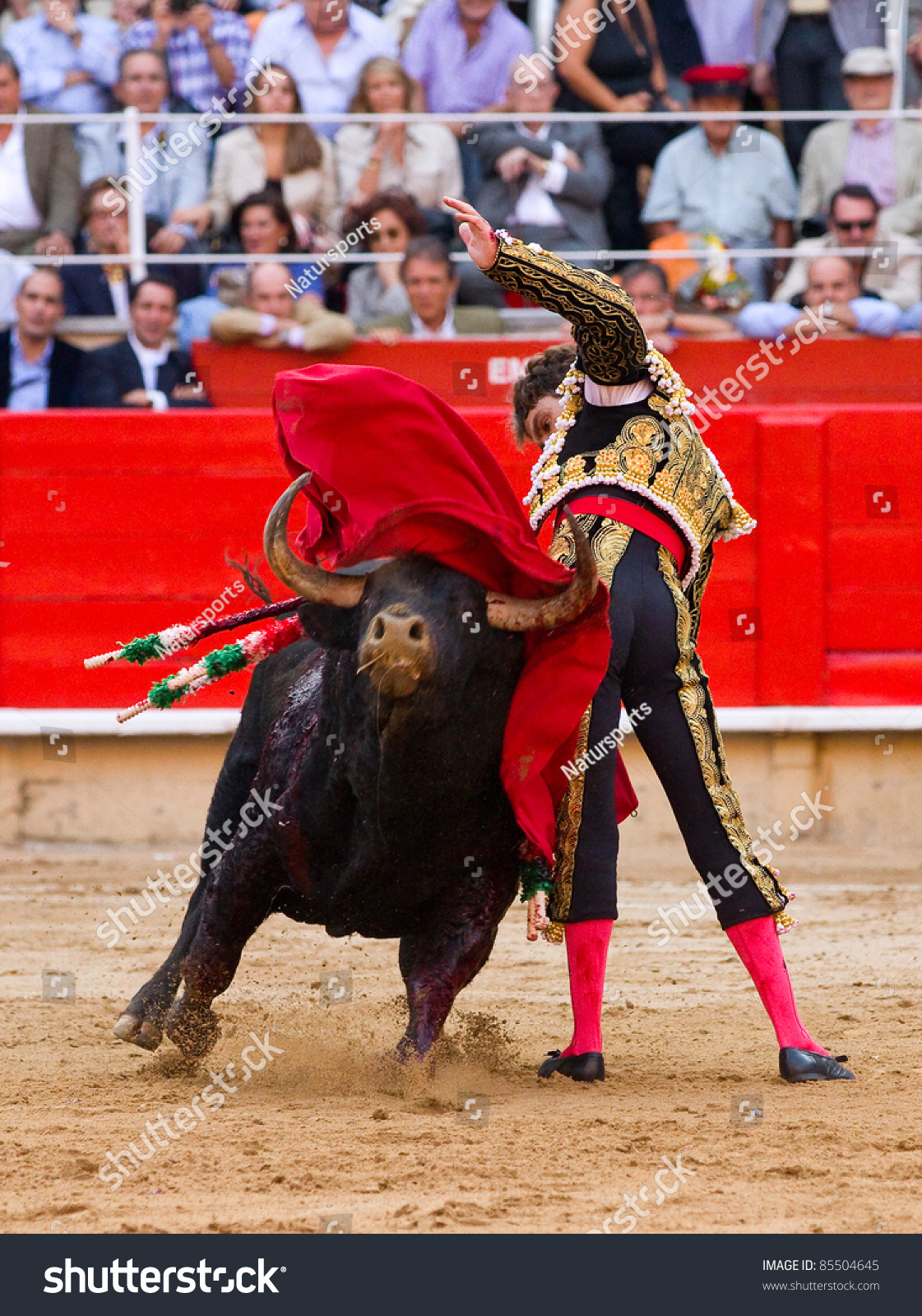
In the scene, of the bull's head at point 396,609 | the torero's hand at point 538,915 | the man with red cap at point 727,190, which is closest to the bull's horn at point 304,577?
the bull's head at point 396,609

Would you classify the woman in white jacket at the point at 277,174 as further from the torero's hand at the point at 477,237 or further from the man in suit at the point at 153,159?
the torero's hand at the point at 477,237

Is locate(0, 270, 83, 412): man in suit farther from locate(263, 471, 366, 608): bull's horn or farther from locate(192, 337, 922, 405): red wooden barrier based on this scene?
locate(263, 471, 366, 608): bull's horn

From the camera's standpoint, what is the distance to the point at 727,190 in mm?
7164

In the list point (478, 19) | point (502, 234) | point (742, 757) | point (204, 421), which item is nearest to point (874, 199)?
point (478, 19)

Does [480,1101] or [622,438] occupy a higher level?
[622,438]

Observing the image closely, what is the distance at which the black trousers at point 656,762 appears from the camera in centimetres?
323

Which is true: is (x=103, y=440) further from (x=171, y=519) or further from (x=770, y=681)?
(x=770, y=681)

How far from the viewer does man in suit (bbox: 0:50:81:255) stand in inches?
281

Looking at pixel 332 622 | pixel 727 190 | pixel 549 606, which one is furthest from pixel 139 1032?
pixel 727 190

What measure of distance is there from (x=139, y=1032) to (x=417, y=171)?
4562 mm

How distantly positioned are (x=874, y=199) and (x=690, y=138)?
2.58ft

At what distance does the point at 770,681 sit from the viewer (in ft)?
20.8

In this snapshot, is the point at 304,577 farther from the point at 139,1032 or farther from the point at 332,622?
the point at 139,1032

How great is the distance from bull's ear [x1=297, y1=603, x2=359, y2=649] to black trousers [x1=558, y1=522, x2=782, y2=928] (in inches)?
20.5
